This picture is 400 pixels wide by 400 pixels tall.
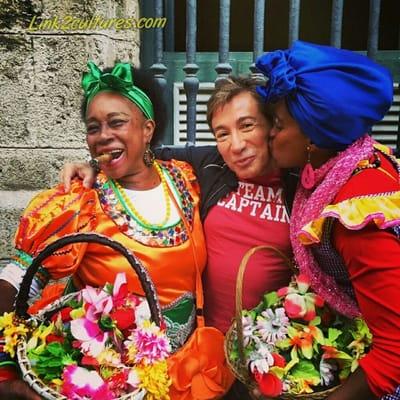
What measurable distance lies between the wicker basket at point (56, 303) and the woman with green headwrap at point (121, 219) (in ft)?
0.47

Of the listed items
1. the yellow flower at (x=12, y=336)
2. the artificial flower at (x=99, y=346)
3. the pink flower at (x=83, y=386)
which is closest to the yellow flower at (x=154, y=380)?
the artificial flower at (x=99, y=346)

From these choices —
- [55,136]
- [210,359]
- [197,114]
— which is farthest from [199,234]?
[197,114]

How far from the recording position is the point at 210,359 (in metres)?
1.81

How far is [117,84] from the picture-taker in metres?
1.82

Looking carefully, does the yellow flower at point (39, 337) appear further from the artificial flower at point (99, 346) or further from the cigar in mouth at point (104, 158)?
the cigar in mouth at point (104, 158)

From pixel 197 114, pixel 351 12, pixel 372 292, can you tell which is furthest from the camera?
pixel 351 12

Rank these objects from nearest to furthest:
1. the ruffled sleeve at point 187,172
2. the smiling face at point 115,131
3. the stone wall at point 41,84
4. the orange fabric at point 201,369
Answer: the orange fabric at point 201,369
the smiling face at point 115,131
the ruffled sleeve at point 187,172
the stone wall at point 41,84

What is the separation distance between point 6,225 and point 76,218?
131 cm

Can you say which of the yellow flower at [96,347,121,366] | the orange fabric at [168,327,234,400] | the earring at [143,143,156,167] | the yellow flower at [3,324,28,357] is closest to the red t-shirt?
the orange fabric at [168,327,234,400]

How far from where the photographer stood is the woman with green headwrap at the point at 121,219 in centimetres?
170

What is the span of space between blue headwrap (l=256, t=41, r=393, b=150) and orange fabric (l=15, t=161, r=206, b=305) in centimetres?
63

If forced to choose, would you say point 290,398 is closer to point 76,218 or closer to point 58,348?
point 58,348

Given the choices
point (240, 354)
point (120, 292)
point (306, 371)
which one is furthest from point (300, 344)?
point (120, 292)

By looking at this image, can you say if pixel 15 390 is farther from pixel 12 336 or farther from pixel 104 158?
pixel 104 158
